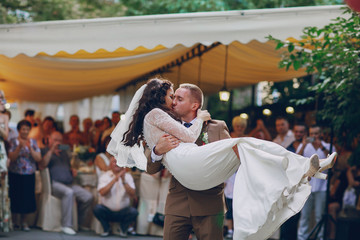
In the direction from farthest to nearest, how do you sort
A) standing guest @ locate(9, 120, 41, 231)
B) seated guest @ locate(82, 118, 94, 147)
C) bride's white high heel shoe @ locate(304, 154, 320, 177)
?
1. seated guest @ locate(82, 118, 94, 147)
2. standing guest @ locate(9, 120, 41, 231)
3. bride's white high heel shoe @ locate(304, 154, 320, 177)

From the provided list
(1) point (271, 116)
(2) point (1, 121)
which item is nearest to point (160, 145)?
(2) point (1, 121)

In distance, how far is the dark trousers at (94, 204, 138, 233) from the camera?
9.76m

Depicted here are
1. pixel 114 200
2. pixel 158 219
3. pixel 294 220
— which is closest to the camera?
pixel 294 220

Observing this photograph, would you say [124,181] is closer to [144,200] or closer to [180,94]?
[144,200]

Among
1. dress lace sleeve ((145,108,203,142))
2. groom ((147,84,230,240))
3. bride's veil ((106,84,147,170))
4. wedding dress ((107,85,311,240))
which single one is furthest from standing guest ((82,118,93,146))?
wedding dress ((107,85,311,240))

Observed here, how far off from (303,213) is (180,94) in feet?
16.5

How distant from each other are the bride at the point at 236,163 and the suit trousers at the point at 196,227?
0.95ft

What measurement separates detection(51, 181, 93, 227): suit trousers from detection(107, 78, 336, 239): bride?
5185 millimetres

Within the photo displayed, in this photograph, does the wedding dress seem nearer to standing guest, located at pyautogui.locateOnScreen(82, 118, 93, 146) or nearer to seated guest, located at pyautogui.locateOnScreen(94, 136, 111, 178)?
seated guest, located at pyautogui.locateOnScreen(94, 136, 111, 178)

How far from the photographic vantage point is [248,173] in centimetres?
427

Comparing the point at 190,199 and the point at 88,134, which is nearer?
the point at 190,199

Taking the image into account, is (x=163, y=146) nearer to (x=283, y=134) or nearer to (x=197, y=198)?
(x=197, y=198)

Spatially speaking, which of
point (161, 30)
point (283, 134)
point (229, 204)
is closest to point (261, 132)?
point (283, 134)

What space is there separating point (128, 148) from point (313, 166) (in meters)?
1.63
